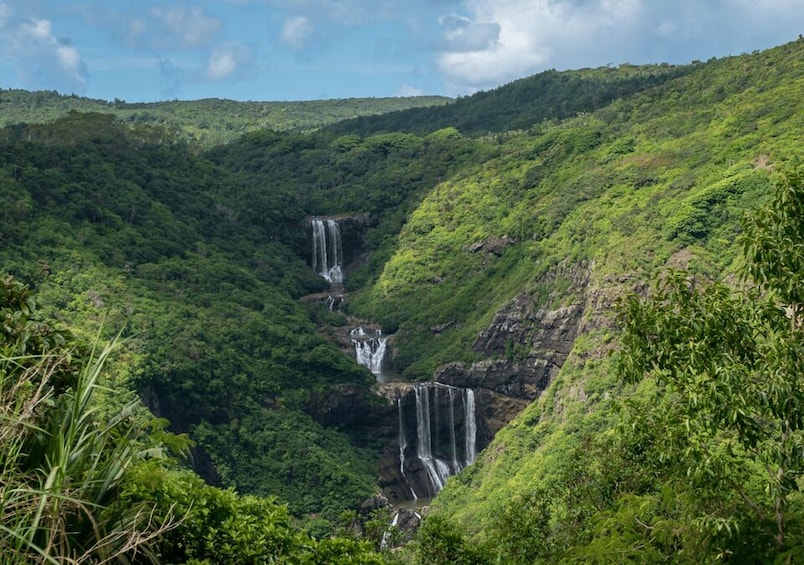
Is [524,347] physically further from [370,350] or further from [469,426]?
[370,350]

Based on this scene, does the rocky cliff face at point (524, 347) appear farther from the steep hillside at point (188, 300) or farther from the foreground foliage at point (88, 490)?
the foreground foliage at point (88, 490)

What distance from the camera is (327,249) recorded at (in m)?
79.4

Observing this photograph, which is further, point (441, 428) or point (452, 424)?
point (441, 428)

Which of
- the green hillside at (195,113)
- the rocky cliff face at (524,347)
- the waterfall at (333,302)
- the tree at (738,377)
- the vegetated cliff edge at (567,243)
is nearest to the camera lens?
the tree at (738,377)

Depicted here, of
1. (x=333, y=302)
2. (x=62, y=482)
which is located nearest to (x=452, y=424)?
(x=333, y=302)

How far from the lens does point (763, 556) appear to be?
9234 millimetres

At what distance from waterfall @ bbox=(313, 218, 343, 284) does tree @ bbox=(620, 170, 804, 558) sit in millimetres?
67941

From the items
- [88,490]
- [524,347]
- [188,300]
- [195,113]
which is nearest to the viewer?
[88,490]

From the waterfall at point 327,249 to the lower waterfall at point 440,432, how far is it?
81.9 feet

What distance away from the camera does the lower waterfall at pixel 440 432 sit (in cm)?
5409

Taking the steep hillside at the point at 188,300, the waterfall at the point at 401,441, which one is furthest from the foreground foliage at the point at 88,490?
the waterfall at the point at 401,441

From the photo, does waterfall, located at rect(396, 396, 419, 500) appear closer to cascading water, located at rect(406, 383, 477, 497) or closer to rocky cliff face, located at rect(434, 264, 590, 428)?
cascading water, located at rect(406, 383, 477, 497)

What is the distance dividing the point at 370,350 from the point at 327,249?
62.9 feet

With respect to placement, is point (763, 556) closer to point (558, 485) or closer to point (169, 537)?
point (169, 537)
